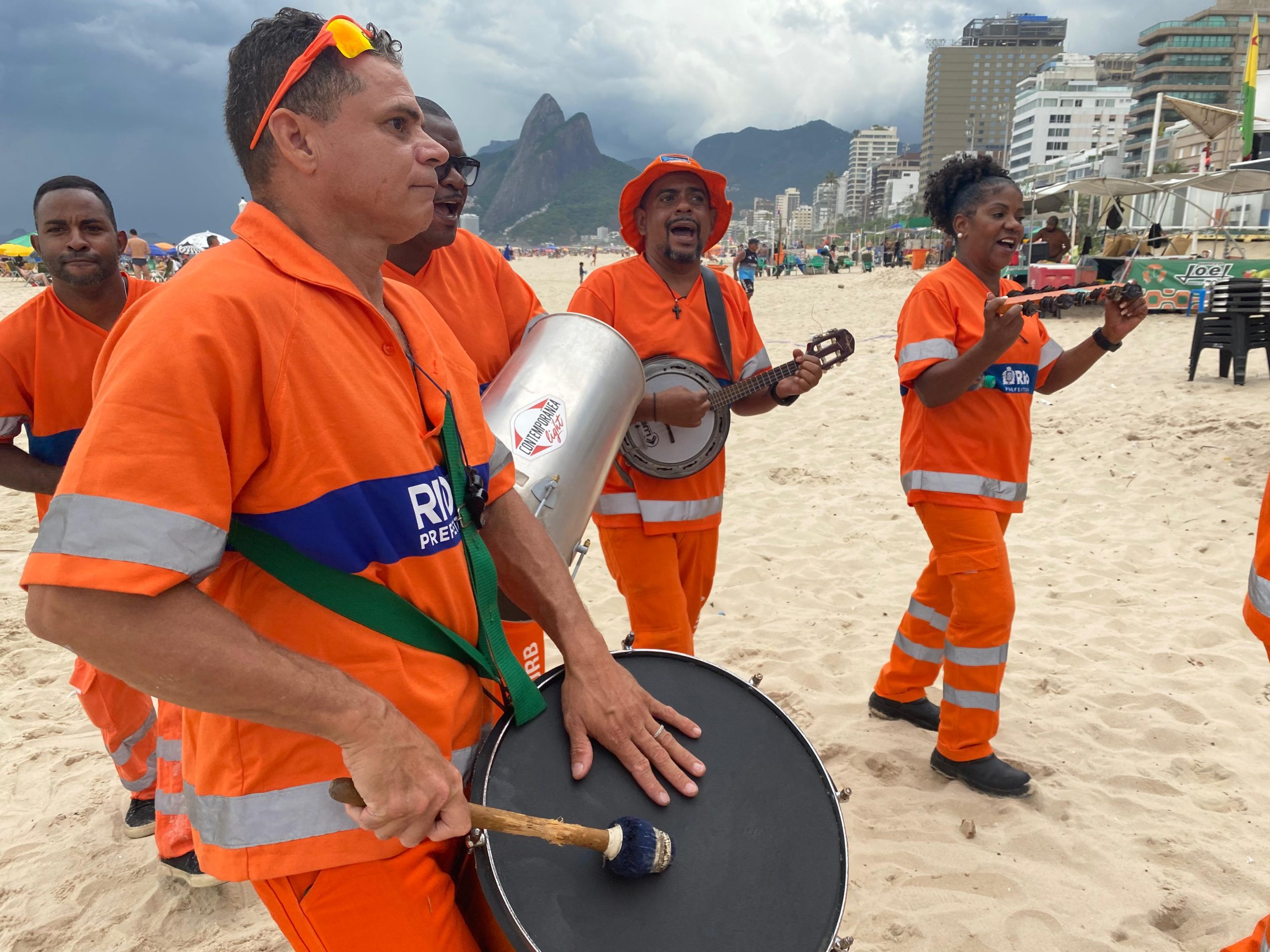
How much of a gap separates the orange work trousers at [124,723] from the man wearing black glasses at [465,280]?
1567 millimetres

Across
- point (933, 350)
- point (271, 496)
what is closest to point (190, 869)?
point (271, 496)

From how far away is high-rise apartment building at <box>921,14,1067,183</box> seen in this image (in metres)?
156

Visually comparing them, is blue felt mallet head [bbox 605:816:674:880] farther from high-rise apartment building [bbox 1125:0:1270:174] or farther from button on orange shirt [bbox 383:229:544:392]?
high-rise apartment building [bbox 1125:0:1270:174]

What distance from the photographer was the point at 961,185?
3.49m

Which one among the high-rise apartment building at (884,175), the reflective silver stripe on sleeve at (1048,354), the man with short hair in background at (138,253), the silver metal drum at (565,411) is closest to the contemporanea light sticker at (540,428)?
the silver metal drum at (565,411)

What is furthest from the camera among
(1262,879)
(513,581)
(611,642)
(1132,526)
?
(1132,526)

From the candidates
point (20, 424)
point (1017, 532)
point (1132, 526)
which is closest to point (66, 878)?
point (20, 424)

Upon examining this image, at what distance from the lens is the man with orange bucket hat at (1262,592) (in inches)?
58.8

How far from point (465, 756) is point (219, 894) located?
2.02 metres

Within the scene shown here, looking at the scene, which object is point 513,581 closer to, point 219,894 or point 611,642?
point 219,894

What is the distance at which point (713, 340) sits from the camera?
338cm

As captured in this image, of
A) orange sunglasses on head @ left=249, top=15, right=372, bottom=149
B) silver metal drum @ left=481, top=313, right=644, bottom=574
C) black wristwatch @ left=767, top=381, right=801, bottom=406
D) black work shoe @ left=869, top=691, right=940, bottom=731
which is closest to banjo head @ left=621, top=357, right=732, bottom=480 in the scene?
black wristwatch @ left=767, top=381, right=801, bottom=406

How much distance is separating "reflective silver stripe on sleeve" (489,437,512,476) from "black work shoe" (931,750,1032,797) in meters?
2.50

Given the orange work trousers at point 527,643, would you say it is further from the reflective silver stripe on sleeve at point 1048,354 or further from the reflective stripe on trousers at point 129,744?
the reflective silver stripe on sleeve at point 1048,354
